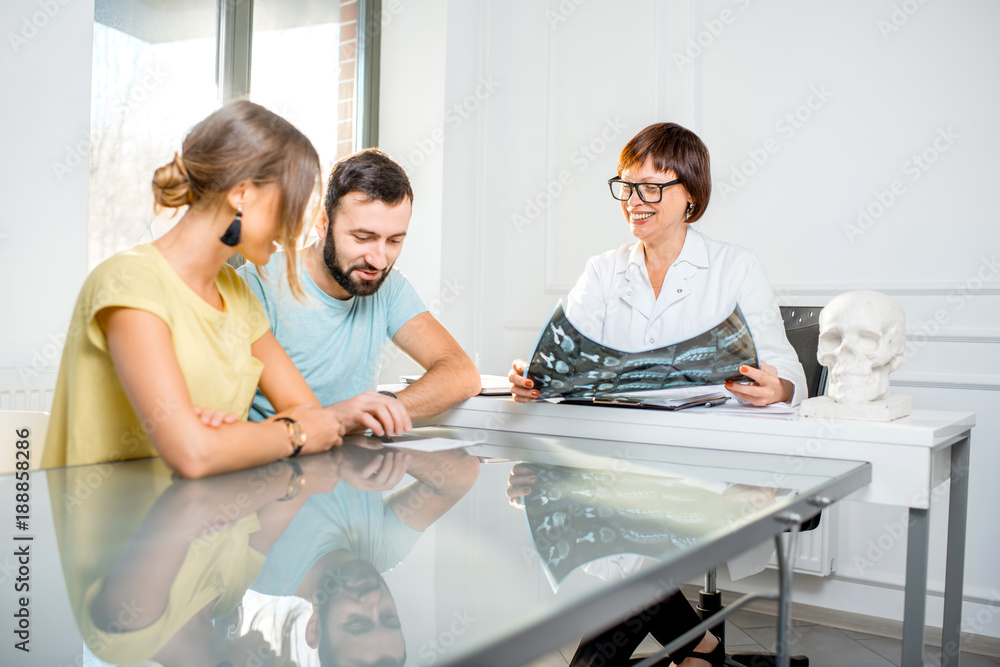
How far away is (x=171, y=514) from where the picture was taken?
850mm

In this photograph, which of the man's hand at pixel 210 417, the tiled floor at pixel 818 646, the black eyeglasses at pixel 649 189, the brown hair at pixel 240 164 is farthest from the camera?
the tiled floor at pixel 818 646

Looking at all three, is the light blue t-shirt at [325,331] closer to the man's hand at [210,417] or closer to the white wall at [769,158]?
the man's hand at [210,417]

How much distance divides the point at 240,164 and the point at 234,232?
112 millimetres

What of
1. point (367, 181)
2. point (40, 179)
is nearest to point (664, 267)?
→ point (367, 181)

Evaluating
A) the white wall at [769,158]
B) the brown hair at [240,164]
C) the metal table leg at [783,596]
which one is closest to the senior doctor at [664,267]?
the white wall at [769,158]

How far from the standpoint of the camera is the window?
8.50 feet

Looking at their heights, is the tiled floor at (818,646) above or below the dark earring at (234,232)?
below

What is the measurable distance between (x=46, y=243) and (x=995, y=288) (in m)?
3.07

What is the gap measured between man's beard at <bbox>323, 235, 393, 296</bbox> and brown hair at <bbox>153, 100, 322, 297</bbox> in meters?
0.43

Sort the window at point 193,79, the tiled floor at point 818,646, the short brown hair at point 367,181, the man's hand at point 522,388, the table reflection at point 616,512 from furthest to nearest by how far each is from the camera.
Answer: the window at point 193,79 → the tiled floor at point 818,646 → the short brown hair at point 367,181 → the man's hand at point 522,388 → the table reflection at point 616,512

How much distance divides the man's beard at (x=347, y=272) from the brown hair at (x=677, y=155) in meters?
0.91

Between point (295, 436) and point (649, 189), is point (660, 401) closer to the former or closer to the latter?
point (295, 436)

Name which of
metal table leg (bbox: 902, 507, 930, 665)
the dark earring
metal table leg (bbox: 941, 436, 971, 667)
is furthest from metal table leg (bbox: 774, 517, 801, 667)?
the dark earring

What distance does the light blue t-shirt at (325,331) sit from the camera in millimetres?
1739
